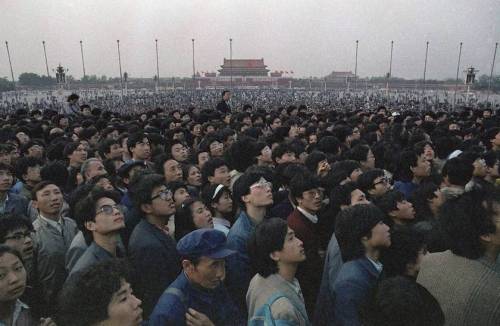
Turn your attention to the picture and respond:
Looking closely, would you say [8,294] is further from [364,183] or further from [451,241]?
Result: [364,183]

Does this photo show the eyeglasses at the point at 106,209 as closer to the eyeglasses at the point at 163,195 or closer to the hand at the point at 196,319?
the eyeglasses at the point at 163,195

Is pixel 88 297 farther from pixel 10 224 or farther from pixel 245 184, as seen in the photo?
pixel 245 184

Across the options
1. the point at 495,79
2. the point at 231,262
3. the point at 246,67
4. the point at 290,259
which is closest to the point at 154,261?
the point at 231,262

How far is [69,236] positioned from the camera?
333 centimetres

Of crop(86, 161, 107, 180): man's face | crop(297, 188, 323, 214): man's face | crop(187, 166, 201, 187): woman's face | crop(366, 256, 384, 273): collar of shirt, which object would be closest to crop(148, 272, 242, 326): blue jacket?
crop(366, 256, 384, 273): collar of shirt

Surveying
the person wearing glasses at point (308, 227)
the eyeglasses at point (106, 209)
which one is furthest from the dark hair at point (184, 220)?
the person wearing glasses at point (308, 227)

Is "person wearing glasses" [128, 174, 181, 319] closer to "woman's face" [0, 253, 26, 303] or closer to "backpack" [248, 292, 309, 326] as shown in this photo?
"woman's face" [0, 253, 26, 303]

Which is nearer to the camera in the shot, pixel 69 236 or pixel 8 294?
pixel 8 294

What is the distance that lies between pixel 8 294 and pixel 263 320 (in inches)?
50.2

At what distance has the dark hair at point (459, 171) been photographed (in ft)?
13.1

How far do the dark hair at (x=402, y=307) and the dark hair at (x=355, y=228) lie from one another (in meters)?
0.48

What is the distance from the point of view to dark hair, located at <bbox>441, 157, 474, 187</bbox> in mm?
3980

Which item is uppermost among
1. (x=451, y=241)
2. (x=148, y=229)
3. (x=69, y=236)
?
(x=451, y=241)

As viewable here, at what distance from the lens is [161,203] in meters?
3.03
